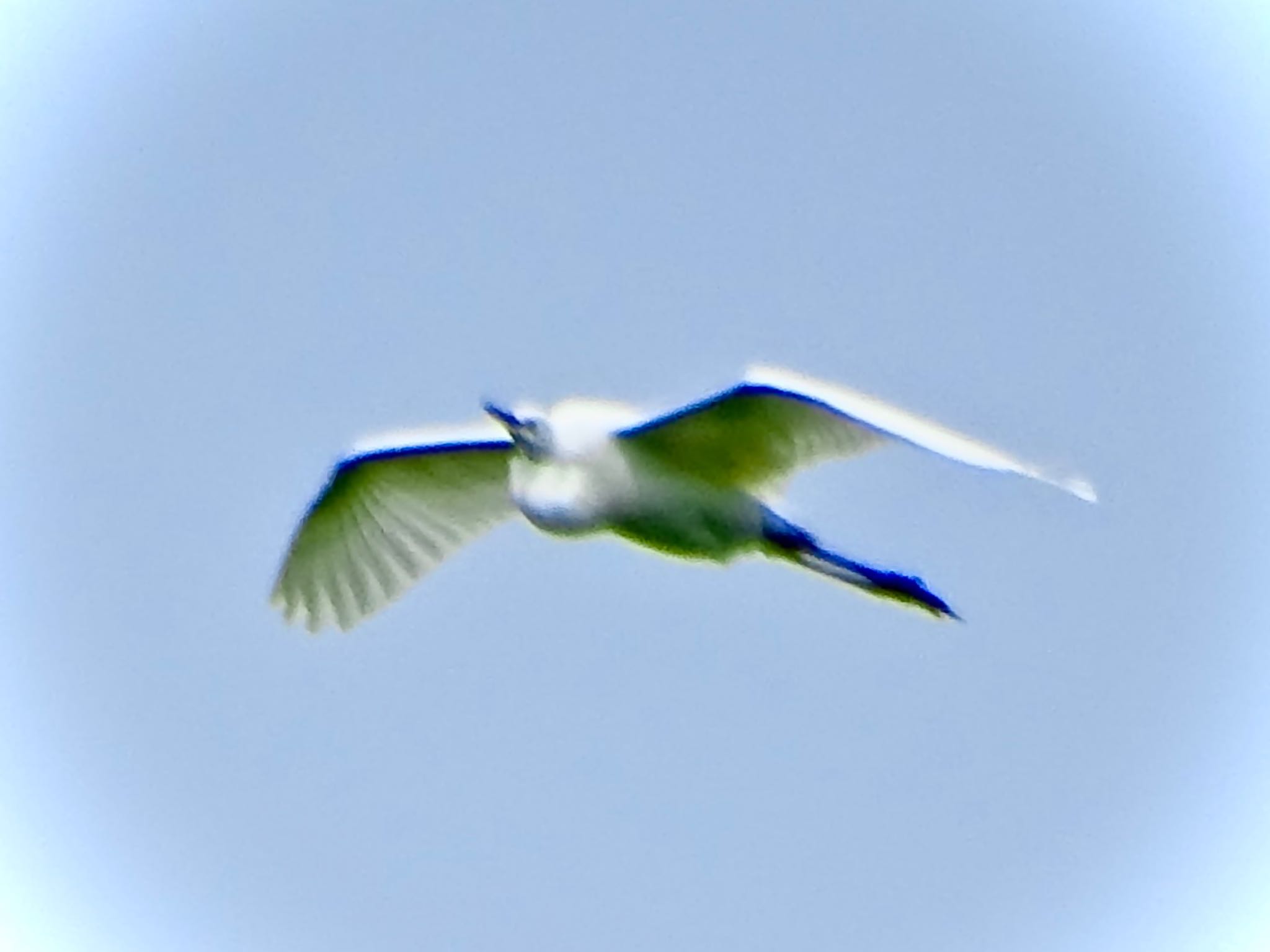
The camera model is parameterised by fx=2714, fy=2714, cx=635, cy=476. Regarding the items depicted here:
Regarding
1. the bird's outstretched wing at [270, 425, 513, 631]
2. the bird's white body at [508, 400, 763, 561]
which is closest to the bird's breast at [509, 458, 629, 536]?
the bird's white body at [508, 400, 763, 561]

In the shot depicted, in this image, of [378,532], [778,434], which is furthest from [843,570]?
[378,532]

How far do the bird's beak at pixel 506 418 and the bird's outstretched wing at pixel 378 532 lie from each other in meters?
0.70

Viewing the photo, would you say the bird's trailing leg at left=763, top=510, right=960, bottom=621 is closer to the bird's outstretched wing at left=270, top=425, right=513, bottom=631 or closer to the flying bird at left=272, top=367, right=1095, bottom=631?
the flying bird at left=272, top=367, right=1095, bottom=631

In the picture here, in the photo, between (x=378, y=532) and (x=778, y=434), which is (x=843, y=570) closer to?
(x=778, y=434)

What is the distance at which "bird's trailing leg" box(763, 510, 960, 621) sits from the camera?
24.5ft

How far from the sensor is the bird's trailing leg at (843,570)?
7.46 m

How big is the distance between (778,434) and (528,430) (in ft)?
→ 2.75

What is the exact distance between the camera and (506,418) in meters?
7.76

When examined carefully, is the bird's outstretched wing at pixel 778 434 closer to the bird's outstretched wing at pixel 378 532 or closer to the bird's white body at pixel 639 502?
the bird's white body at pixel 639 502

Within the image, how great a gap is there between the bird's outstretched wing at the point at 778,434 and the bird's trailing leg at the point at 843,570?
146mm

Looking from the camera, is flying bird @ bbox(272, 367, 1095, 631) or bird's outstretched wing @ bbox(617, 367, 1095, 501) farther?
flying bird @ bbox(272, 367, 1095, 631)

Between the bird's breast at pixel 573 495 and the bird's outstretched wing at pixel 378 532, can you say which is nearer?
the bird's breast at pixel 573 495

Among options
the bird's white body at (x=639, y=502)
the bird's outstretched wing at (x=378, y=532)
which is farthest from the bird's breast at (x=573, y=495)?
the bird's outstretched wing at (x=378, y=532)

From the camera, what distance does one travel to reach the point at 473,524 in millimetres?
8633
